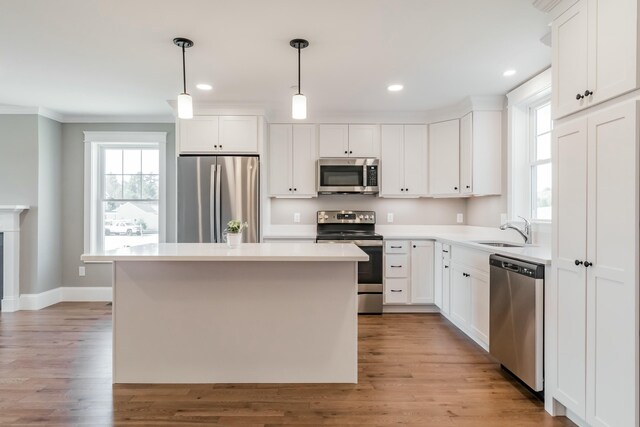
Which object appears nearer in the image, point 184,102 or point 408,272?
point 184,102

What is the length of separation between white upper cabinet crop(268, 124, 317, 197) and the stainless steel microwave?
7.2 inches

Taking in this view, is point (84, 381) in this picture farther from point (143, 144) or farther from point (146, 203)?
point (143, 144)

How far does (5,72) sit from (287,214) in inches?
123

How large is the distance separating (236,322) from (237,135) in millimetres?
2396

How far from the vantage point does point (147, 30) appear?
99.9 inches

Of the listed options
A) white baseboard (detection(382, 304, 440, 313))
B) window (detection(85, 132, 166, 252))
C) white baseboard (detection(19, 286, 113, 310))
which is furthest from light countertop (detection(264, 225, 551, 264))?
white baseboard (detection(19, 286, 113, 310))

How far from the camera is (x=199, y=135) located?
4.23 metres

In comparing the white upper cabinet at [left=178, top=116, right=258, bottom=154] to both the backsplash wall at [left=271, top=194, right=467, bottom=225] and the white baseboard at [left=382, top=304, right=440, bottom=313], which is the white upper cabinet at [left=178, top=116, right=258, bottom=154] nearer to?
the backsplash wall at [left=271, top=194, right=467, bottom=225]

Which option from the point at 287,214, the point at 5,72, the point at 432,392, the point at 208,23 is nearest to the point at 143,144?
the point at 5,72

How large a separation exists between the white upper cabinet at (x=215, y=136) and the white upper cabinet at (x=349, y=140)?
891mm

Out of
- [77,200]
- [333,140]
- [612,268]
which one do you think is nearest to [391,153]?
[333,140]

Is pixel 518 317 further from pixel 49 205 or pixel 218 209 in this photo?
pixel 49 205

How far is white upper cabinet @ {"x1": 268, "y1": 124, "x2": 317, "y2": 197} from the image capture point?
4602mm

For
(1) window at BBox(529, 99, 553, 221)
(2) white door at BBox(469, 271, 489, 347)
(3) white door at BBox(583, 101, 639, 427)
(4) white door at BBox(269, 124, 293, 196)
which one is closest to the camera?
(3) white door at BBox(583, 101, 639, 427)
